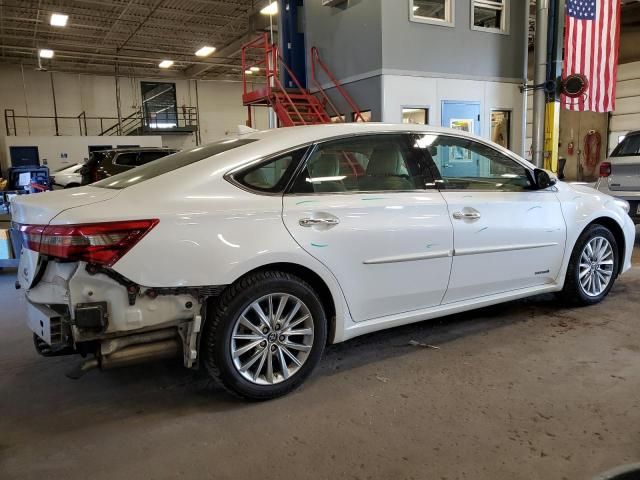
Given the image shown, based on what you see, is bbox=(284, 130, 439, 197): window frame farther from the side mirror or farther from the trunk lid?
the trunk lid

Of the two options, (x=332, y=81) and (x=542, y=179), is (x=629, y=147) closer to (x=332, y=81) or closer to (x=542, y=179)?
(x=542, y=179)

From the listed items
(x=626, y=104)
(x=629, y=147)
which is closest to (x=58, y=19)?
(x=629, y=147)

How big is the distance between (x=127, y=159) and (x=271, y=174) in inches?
375

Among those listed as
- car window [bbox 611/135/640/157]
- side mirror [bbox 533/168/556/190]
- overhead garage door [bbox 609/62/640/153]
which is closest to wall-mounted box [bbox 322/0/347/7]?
car window [bbox 611/135/640/157]

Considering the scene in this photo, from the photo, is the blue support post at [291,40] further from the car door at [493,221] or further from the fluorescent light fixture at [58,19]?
the car door at [493,221]

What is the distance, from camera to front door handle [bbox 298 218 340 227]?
284 centimetres

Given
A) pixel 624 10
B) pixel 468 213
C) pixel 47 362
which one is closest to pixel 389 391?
pixel 468 213

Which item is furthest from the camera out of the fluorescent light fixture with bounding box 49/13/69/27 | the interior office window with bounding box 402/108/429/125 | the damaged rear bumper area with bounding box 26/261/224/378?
the fluorescent light fixture with bounding box 49/13/69/27

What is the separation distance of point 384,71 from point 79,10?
424 inches

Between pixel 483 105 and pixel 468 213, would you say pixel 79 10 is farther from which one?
pixel 468 213

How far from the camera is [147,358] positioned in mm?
2615

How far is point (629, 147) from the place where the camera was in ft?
24.6

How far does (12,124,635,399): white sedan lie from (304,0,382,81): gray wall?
5.47 metres

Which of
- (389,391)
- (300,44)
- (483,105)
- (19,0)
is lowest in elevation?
(389,391)
